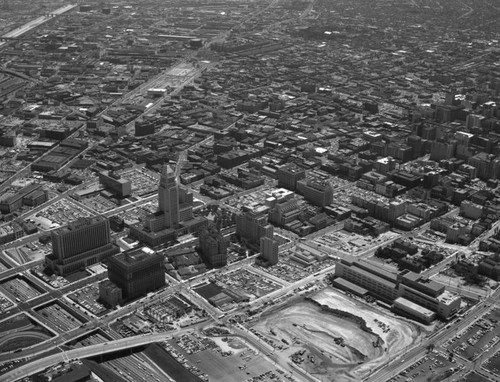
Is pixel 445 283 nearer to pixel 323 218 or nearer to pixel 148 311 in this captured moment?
pixel 323 218

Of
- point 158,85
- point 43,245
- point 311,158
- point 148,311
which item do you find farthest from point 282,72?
point 148,311

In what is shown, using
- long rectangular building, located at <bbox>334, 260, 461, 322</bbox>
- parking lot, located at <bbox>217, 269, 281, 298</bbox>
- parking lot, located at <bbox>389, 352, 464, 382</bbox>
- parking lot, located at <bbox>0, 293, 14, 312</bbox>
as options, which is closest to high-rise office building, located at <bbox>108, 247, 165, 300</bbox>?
parking lot, located at <bbox>217, 269, 281, 298</bbox>

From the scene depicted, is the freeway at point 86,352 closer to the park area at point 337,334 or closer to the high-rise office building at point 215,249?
the park area at point 337,334

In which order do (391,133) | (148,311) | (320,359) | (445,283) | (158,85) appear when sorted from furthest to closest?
(158,85)
(391,133)
(445,283)
(148,311)
(320,359)

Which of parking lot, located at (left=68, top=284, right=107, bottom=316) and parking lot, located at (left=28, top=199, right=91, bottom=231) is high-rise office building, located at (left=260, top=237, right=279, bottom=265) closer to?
parking lot, located at (left=68, top=284, right=107, bottom=316)

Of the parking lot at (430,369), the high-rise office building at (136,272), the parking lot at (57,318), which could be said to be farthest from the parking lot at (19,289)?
the parking lot at (430,369)

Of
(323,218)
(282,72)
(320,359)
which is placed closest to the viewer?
(320,359)

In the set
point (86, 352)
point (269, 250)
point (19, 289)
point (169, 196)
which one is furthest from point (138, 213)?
point (86, 352)
